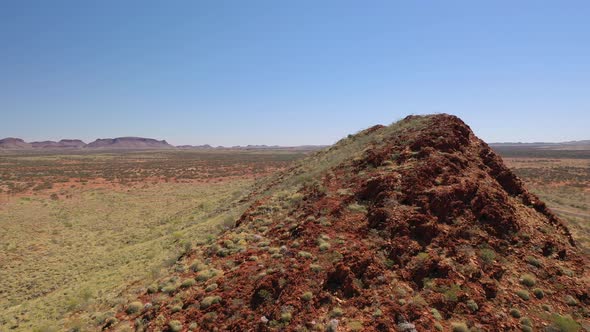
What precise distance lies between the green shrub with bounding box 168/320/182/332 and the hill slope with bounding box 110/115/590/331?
1.1 inches

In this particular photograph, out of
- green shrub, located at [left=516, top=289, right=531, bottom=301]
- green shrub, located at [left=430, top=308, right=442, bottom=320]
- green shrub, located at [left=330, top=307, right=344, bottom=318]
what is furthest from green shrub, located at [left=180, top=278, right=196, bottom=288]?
green shrub, located at [left=516, top=289, right=531, bottom=301]

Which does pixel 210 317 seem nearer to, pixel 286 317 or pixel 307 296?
pixel 286 317

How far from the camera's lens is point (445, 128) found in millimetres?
15391

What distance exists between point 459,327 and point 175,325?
7.02 meters

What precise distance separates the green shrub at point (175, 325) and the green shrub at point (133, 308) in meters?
1.95

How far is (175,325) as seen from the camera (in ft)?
28.1

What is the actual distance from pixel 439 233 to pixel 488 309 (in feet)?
8.54

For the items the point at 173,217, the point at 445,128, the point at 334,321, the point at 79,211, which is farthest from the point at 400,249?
the point at 79,211

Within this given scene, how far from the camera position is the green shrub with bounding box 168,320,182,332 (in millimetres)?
8477

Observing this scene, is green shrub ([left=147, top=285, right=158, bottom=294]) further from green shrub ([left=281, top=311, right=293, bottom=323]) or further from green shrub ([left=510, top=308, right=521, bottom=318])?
green shrub ([left=510, top=308, right=521, bottom=318])

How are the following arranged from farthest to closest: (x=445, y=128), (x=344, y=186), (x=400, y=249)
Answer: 1. (x=445, y=128)
2. (x=344, y=186)
3. (x=400, y=249)

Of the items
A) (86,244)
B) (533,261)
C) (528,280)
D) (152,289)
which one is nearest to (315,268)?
(152,289)

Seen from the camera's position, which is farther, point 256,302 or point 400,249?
point 400,249

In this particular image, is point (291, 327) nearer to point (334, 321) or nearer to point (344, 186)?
point (334, 321)
